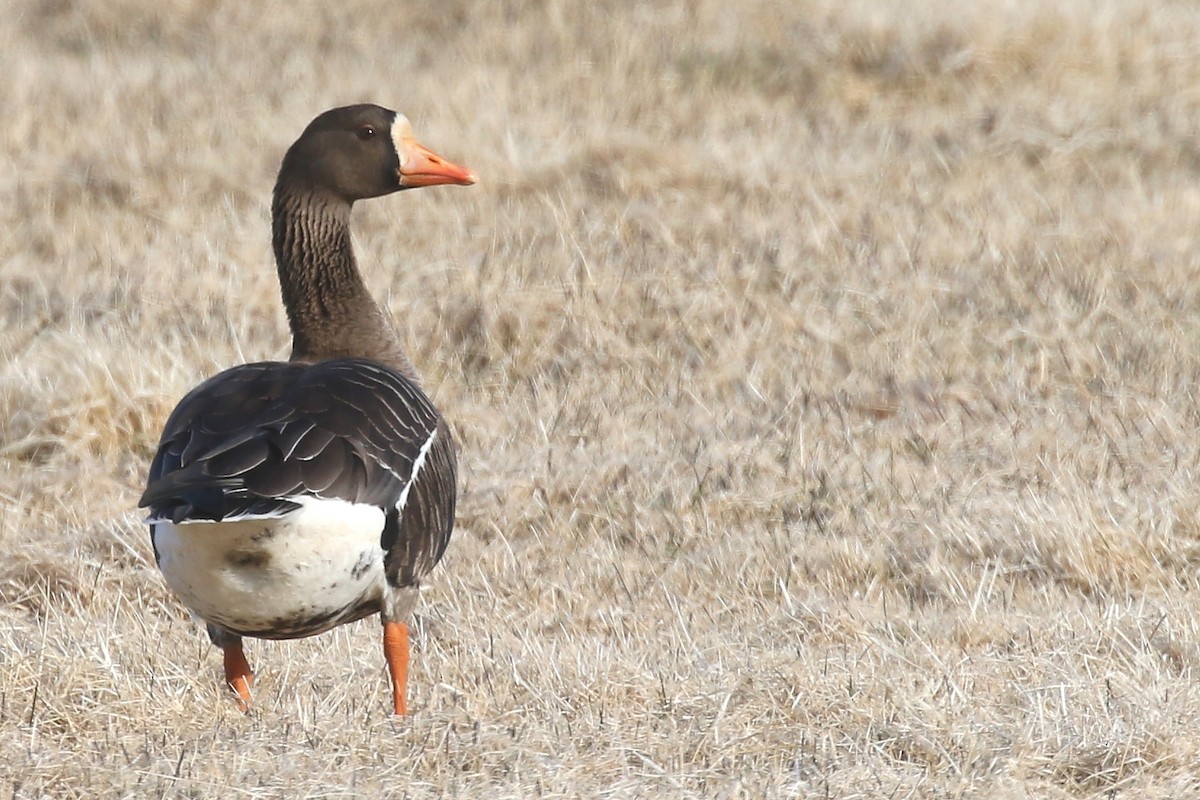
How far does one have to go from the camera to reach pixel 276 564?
4113 mm

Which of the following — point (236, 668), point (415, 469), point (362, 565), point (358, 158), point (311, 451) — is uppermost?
point (358, 158)

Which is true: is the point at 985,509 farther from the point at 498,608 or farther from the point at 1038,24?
the point at 1038,24

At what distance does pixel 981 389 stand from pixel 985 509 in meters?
1.32

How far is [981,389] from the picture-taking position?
278 inches

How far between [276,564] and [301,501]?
18 cm

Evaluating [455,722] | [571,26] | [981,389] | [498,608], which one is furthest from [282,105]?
[455,722]

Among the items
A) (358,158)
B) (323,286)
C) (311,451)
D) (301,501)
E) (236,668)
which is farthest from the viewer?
(358,158)

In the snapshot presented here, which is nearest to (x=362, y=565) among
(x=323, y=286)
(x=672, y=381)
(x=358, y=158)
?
(x=323, y=286)

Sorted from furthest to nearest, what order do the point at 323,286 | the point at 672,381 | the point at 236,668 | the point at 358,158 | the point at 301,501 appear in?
the point at 672,381 < the point at 358,158 < the point at 323,286 < the point at 236,668 < the point at 301,501

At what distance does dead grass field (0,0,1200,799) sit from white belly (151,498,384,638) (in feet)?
0.72

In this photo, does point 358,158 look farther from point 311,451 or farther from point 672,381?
point 672,381

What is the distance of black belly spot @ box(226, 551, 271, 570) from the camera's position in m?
4.09

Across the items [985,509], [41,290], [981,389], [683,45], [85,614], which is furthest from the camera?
[683,45]

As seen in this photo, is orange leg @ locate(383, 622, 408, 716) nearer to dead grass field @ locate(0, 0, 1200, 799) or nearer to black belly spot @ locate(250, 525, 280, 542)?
dead grass field @ locate(0, 0, 1200, 799)
